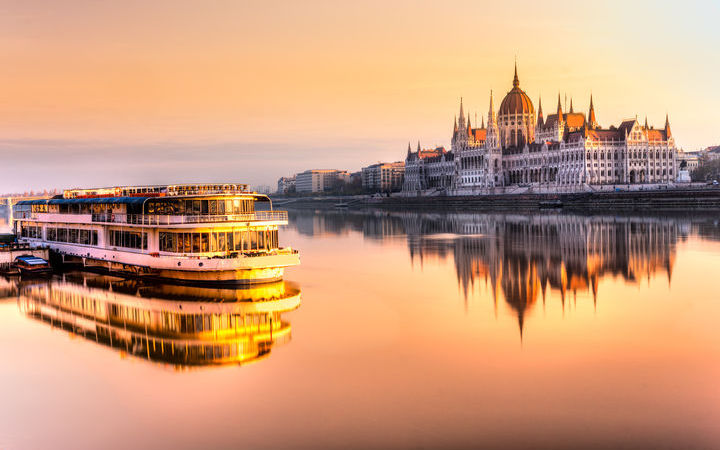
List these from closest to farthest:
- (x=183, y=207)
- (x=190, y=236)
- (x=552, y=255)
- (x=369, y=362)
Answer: (x=369, y=362)
(x=190, y=236)
(x=183, y=207)
(x=552, y=255)

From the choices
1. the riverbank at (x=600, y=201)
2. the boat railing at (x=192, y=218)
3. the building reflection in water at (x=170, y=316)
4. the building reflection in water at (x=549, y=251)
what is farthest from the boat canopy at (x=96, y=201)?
the riverbank at (x=600, y=201)

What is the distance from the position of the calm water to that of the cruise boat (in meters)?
1.15

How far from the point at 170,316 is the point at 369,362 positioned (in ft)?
33.9

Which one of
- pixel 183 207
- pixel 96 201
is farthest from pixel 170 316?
pixel 96 201

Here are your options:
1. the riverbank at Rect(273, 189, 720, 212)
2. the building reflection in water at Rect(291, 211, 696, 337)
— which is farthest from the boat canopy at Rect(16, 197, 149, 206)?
the riverbank at Rect(273, 189, 720, 212)

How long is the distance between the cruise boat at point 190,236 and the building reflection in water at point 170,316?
94 cm

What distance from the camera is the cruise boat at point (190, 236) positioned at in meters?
33.3

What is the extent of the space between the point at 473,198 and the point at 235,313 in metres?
131

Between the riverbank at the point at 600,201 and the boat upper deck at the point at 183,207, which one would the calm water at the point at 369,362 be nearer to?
the boat upper deck at the point at 183,207

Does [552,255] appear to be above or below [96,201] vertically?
below

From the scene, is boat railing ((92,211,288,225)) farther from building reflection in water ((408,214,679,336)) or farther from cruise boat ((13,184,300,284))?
building reflection in water ((408,214,679,336))

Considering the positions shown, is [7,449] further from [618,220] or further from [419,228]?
[618,220]

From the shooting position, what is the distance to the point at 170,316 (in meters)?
28.2

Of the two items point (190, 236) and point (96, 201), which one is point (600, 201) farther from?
point (190, 236)
